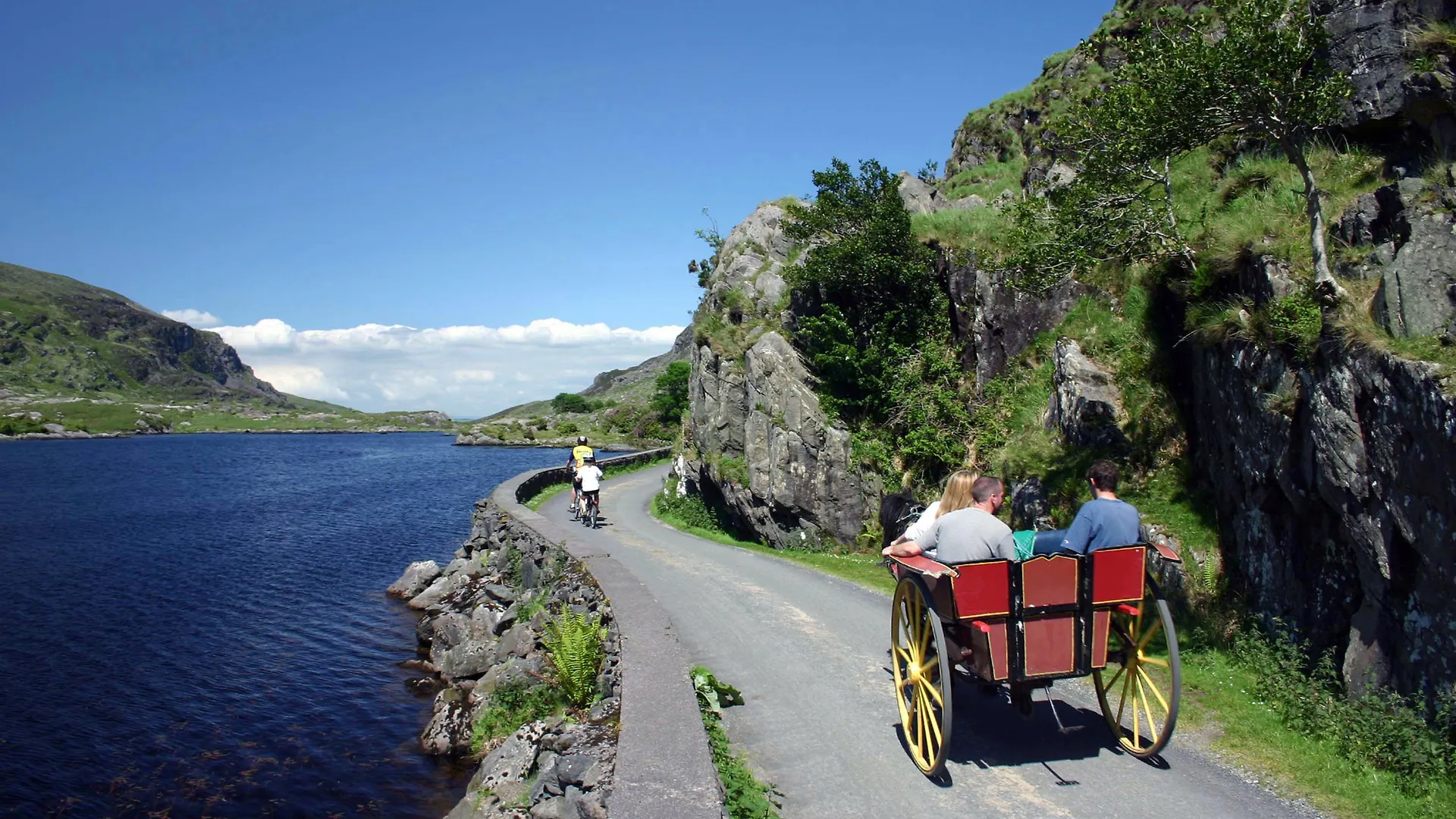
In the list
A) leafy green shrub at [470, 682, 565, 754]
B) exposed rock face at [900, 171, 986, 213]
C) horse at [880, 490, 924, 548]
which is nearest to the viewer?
horse at [880, 490, 924, 548]

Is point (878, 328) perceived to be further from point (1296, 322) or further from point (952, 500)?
point (952, 500)

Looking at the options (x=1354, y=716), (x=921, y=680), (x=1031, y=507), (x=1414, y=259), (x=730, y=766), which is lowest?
(x=730, y=766)

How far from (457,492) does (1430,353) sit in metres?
53.8

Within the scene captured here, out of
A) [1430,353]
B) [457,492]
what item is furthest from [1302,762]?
[457,492]

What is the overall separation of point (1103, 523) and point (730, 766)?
376 centimetres

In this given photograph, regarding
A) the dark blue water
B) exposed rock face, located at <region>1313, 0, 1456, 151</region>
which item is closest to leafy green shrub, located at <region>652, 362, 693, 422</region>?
the dark blue water

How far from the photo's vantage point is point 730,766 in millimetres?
6754

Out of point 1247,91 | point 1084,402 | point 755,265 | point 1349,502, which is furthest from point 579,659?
point 755,265

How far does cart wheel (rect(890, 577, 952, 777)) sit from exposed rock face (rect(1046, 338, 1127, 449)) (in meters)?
6.74

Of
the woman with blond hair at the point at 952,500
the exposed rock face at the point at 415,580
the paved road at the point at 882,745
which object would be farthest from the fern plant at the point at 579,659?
the exposed rock face at the point at 415,580

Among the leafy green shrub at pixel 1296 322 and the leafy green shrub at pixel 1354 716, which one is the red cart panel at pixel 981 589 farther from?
the leafy green shrub at pixel 1296 322

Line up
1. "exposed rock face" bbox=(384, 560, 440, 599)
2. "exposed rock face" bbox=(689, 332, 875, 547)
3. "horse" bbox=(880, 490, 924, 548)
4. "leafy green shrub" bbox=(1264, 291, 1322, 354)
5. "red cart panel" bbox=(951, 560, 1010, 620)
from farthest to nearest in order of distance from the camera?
"exposed rock face" bbox=(384, 560, 440, 599) → "exposed rock face" bbox=(689, 332, 875, 547) → "horse" bbox=(880, 490, 924, 548) → "leafy green shrub" bbox=(1264, 291, 1322, 354) → "red cart panel" bbox=(951, 560, 1010, 620)

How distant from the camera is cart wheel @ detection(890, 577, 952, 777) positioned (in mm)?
6352

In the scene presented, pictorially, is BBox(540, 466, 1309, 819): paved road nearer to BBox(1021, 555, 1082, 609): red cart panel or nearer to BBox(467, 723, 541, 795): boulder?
BBox(1021, 555, 1082, 609): red cart panel
